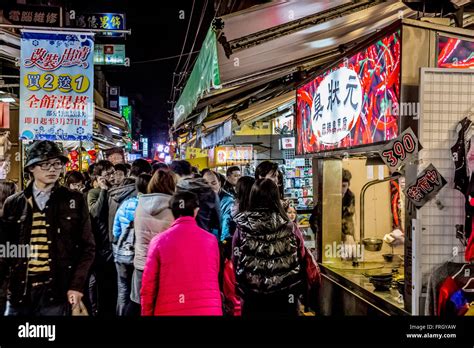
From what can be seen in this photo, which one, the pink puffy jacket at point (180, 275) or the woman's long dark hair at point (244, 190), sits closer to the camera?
the pink puffy jacket at point (180, 275)

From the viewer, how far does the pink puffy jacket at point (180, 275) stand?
3795 millimetres

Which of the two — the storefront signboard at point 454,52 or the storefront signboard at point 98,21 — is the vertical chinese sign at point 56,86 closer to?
the storefront signboard at point 98,21

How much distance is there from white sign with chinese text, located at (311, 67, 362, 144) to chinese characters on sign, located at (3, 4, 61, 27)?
18.3 feet

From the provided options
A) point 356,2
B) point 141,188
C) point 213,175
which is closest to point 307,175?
point 213,175

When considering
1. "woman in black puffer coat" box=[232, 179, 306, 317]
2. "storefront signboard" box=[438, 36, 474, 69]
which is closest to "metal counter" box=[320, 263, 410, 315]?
"woman in black puffer coat" box=[232, 179, 306, 317]

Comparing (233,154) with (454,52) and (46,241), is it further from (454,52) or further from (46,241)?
(454,52)

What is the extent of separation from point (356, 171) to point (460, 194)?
3219 mm

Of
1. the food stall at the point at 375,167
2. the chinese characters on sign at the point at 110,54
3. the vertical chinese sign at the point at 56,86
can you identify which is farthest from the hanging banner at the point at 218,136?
the chinese characters on sign at the point at 110,54

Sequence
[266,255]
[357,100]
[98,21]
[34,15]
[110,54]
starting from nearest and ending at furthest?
[266,255] → [357,100] → [34,15] → [98,21] → [110,54]

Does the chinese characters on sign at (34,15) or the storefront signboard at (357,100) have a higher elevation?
the chinese characters on sign at (34,15)

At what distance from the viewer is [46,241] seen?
4.32 m

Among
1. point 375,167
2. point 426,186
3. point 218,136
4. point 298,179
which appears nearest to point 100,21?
point 218,136

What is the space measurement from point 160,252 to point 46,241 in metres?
1.29

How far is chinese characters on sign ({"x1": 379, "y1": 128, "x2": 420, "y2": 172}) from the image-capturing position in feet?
12.4
